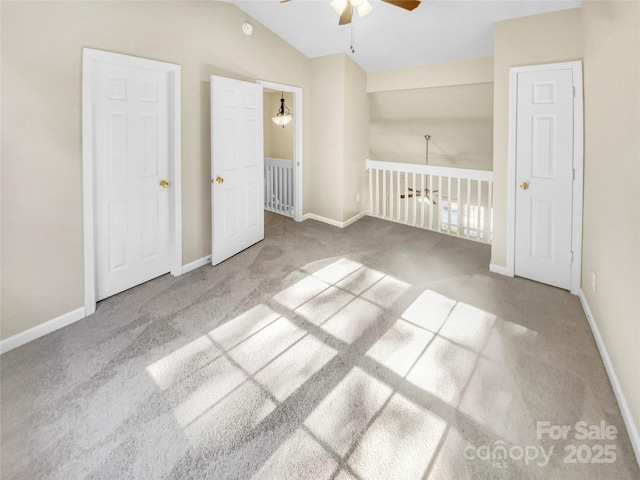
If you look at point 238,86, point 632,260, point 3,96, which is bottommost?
point 632,260

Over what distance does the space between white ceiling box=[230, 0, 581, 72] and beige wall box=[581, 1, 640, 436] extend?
0.79 m

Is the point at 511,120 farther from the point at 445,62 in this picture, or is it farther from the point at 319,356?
the point at 319,356

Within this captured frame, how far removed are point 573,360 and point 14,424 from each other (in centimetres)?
314

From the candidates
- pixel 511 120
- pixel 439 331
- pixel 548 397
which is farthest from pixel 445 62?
pixel 548 397

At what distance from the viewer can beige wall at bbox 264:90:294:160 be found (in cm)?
716

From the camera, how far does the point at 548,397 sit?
6.05 ft

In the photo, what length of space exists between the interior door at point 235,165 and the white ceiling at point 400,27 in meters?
0.92

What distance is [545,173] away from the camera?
311cm

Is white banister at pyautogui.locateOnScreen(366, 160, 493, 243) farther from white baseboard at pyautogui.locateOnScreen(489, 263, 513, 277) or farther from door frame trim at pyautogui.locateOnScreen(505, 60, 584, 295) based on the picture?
white baseboard at pyautogui.locateOnScreen(489, 263, 513, 277)

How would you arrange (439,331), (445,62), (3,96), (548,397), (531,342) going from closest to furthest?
(548,397) < (3,96) < (531,342) < (439,331) < (445,62)

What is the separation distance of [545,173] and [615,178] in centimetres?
114

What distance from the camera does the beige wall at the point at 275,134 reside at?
7.16m

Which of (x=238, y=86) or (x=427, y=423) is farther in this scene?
(x=238, y=86)

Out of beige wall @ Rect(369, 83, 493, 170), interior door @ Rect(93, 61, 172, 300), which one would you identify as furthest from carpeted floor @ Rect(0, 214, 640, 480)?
beige wall @ Rect(369, 83, 493, 170)
